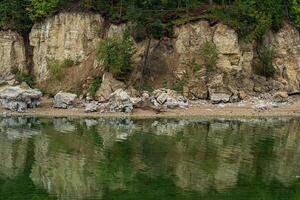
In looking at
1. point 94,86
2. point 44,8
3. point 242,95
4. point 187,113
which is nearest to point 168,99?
point 187,113

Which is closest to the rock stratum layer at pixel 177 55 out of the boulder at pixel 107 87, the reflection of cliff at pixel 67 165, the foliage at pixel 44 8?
the boulder at pixel 107 87

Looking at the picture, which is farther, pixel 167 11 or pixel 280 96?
pixel 167 11

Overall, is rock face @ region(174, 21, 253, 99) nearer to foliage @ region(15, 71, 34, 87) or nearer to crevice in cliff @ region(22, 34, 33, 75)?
foliage @ region(15, 71, 34, 87)

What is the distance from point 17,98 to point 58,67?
8198 mm

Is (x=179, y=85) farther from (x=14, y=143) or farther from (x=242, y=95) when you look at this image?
(x=14, y=143)

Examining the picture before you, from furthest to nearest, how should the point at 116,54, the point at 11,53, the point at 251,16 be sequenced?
the point at 11,53
the point at 251,16
the point at 116,54

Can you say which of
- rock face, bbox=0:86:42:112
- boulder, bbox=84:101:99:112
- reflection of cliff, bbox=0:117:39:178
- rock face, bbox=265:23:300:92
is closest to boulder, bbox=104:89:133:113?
boulder, bbox=84:101:99:112

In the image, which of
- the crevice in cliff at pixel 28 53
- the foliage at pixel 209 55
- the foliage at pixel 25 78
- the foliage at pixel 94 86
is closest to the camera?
the foliage at pixel 94 86

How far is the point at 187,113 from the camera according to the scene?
54.8 m

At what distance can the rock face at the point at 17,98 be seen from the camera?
180ft

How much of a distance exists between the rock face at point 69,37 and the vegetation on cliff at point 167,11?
0.92 metres

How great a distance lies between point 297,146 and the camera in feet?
139

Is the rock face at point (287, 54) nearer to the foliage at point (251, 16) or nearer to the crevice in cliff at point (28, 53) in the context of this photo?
the foliage at point (251, 16)

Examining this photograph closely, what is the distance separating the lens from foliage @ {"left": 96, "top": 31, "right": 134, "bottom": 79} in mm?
58594
